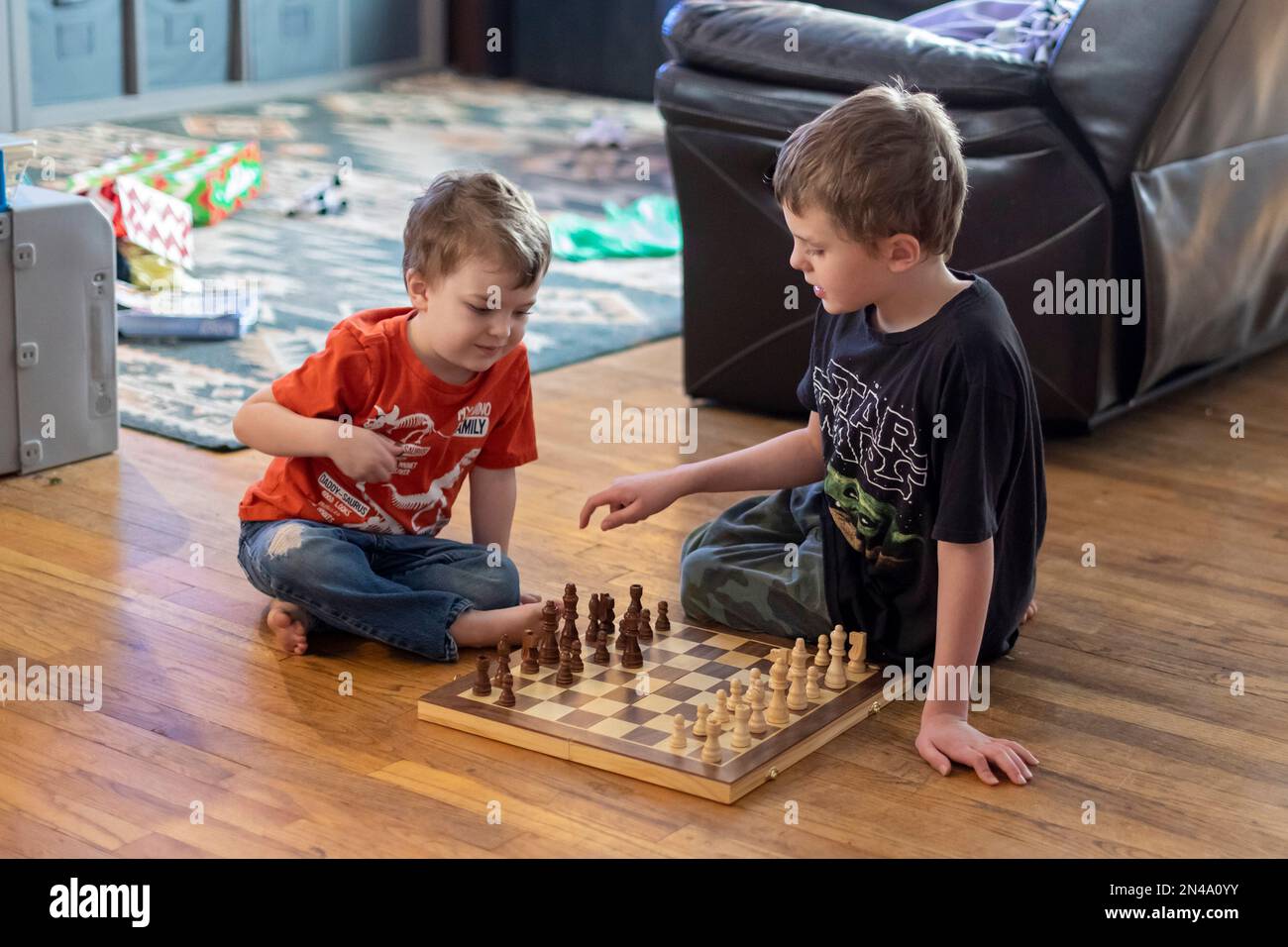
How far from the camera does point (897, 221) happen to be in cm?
153

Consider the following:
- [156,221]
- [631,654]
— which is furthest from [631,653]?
[156,221]

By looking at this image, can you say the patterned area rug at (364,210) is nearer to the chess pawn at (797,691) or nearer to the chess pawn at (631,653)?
the chess pawn at (631,653)

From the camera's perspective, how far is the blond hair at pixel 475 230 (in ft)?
5.43

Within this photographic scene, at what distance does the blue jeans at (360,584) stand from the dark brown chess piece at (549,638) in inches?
4.3

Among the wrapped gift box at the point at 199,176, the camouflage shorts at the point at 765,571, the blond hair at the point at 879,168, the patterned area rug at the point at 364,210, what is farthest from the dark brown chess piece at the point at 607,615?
the wrapped gift box at the point at 199,176

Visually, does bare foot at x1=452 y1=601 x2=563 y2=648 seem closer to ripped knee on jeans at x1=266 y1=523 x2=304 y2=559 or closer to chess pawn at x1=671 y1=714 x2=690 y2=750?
ripped knee on jeans at x1=266 y1=523 x2=304 y2=559

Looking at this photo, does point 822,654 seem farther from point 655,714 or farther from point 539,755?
point 539,755

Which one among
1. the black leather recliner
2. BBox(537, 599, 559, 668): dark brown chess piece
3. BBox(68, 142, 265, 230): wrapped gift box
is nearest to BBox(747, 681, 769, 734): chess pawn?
BBox(537, 599, 559, 668): dark brown chess piece

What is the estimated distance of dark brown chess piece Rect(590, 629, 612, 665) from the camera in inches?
65.7

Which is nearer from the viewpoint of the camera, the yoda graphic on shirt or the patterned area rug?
the yoda graphic on shirt

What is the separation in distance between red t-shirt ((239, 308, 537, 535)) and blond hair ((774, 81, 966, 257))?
0.43 meters

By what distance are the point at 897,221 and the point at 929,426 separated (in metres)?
0.21

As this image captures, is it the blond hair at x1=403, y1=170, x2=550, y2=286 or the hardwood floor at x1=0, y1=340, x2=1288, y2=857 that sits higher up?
the blond hair at x1=403, y1=170, x2=550, y2=286

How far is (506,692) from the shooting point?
156 cm
